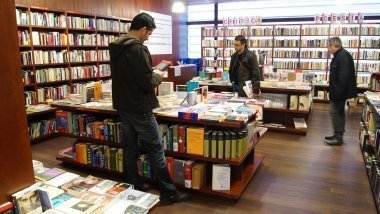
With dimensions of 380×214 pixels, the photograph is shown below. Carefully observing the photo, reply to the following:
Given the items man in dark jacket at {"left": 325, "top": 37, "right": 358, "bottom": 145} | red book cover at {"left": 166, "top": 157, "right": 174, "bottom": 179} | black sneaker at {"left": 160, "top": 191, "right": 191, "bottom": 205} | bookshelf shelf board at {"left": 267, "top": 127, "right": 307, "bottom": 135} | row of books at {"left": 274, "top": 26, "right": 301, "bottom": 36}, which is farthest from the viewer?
row of books at {"left": 274, "top": 26, "right": 301, "bottom": 36}

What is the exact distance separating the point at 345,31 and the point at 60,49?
7483 millimetres

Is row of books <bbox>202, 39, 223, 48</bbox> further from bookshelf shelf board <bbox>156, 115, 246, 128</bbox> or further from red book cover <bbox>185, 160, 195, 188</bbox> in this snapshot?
red book cover <bbox>185, 160, 195, 188</bbox>

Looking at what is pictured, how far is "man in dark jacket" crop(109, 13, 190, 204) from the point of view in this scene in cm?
274

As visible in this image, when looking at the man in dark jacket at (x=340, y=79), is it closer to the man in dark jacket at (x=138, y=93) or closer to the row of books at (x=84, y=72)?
the man in dark jacket at (x=138, y=93)

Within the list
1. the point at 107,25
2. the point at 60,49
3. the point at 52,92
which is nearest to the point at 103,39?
the point at 107,25

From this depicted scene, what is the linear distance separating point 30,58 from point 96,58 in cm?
169

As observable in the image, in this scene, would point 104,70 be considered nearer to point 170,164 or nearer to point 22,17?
point 22,17

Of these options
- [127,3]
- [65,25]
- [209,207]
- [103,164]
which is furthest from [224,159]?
[127,3]

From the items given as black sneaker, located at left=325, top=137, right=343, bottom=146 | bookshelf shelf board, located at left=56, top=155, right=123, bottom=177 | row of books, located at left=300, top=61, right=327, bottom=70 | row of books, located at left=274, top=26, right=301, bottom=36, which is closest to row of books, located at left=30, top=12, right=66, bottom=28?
bookshelf shelf board, located at left=56, top=155, right=123, bottom=177

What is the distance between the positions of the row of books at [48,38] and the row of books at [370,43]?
305 inches

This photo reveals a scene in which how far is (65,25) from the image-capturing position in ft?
19.3

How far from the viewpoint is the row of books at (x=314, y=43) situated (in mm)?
8773

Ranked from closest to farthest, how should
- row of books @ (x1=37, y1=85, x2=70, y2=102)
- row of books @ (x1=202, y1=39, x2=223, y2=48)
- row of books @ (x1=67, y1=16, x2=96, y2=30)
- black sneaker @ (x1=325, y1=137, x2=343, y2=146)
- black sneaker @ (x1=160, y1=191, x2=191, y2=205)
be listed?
black sneaker @ (x1=160, y1=191, x2=191, y2=205) < black sneaker @ (x1=325, y1=137, x2=343, y2=146) < row of books @ (x1=37, y1=85, x2=70, y2=102) < row of books @ (x1=67, y1=16, x2=96, y2=30) < row of books @ (x1=202, y1=39, x2=223, y2=48)

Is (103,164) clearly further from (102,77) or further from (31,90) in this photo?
(102,77)
